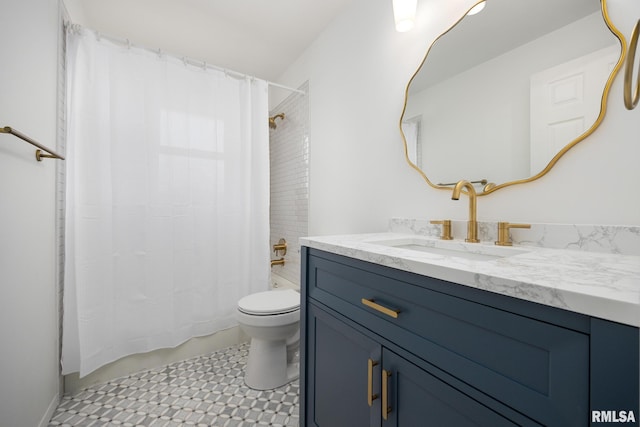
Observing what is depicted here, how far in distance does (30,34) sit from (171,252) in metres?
1.23

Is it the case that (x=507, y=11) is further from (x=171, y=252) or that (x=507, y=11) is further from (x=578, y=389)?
(x=171, y=252)

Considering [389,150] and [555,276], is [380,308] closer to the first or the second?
[555,276]

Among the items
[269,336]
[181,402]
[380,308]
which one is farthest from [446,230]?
[181,402]

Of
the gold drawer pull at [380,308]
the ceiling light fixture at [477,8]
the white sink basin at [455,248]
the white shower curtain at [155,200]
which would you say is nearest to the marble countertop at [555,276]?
the white sink basin at [455,248]

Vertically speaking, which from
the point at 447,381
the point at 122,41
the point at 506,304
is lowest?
the point at 447,381

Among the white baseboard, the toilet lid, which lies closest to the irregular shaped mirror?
the toilet lid

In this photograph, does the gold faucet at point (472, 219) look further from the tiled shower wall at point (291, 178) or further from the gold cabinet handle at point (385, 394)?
the tiled shower wall at point (291, 178)

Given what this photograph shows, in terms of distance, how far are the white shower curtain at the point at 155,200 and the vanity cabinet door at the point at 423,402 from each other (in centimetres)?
154

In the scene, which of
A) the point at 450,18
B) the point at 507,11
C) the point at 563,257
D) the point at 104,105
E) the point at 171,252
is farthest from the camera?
the point at 171,252

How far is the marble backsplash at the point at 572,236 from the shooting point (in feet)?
2.56

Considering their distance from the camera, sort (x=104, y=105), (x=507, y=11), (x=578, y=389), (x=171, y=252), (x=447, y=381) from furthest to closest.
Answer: (x=171, y=252) < (x=104, y=105) < (x=507, y=11) < (x=447, y=381) < (x=578, y=389)

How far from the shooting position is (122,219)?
1685mm

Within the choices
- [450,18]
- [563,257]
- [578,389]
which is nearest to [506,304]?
[578,389]

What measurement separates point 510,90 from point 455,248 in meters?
0.64
